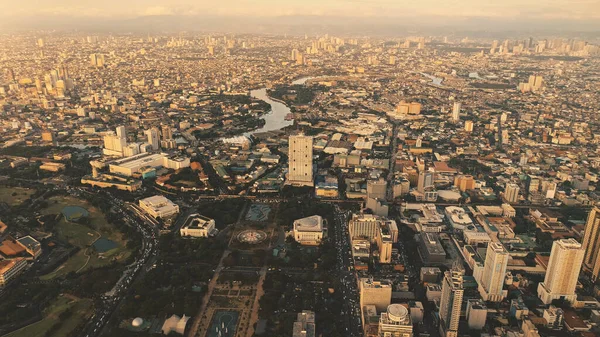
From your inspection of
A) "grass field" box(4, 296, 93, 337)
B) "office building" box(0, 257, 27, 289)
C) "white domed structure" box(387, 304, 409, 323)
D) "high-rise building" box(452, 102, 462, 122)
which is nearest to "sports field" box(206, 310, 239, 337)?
"grass field" box(4, 296, 93, 337)

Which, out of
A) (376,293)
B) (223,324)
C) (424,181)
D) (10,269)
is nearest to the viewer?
(223,324)

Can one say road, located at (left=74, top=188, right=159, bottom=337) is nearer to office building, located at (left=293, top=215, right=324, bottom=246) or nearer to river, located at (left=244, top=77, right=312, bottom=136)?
office building, located at (left=293, top=215, right=324, bottom=246)

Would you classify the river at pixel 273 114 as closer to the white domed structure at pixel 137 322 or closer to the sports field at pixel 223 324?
the sports field at pixel 223 324

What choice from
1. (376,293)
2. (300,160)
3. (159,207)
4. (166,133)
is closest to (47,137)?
(166,133)

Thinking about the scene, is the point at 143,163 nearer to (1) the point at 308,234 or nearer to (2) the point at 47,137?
(2) the point at 47,137

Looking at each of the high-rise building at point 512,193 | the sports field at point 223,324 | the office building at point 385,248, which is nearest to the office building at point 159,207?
the sports field at point 223,324

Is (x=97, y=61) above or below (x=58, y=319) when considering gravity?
above

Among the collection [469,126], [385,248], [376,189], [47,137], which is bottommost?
[47,137]
